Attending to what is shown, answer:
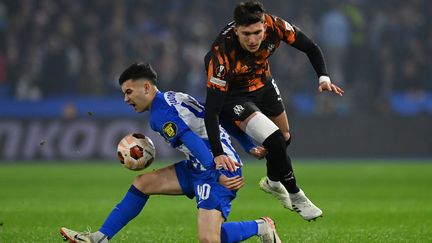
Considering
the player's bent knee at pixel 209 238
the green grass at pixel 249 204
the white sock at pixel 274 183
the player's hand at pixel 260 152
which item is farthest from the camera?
the green grass at pixel 249 204

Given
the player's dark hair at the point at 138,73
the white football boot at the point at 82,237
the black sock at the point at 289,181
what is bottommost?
the white football boot at the point at 82,237

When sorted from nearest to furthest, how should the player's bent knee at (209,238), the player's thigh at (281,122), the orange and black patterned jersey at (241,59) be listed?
1. the player's bent knee at (209,238)
2. the orange and black patterned jersey at (241,59)
3. the player's thigh at (281,122)

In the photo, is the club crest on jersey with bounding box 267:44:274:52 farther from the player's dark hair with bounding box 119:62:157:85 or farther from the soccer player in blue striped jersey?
the player's dark hair with bounding box 119:62:157:85

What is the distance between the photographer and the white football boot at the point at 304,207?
26.1 ft

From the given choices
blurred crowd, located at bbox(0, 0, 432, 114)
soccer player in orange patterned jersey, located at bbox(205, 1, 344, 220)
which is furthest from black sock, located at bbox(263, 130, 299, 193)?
blurred crowd, located at bbox(0, 0, 432, 114)

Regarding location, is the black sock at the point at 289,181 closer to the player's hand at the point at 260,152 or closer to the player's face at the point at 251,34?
the player's hand at the point at 260,152

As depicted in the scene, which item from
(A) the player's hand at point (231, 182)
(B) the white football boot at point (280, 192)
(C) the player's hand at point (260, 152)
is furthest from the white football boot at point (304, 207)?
(A) the player's hand at point (231, 182)

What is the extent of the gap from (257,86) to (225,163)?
175 cm

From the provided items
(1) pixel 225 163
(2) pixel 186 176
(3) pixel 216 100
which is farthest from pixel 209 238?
(3) pixel 216 100

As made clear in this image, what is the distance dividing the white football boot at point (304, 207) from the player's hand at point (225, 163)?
1.51 meters

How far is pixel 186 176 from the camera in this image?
7.23 m

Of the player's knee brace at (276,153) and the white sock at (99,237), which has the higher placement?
the player's knee brace at (276,153)

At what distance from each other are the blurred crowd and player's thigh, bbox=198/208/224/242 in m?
14.1

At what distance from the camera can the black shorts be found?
7.96m
